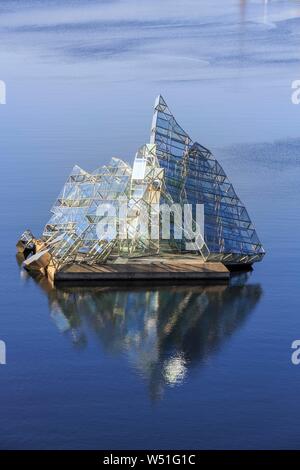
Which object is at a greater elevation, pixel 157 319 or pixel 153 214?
pixel 153 214

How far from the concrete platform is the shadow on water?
1008 millimetres

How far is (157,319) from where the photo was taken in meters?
97.6

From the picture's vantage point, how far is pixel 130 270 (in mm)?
105688

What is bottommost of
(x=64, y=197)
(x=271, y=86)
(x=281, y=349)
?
(x=281, y=349)

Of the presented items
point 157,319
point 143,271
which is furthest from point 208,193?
point 157,319

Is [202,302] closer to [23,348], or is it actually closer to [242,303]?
[242,303]

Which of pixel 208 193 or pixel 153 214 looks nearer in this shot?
pixel 153 214

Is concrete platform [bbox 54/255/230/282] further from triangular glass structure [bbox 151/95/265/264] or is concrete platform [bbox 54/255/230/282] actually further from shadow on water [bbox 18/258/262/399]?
triangular glass structure [bbox 151/95/265/264]

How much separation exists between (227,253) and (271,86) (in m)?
75.5

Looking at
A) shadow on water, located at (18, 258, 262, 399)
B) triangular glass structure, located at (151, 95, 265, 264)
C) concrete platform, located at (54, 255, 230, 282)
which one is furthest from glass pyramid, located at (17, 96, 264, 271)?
shadow on water, located at (18, 258, 262, 399)

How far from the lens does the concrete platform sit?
105 metres

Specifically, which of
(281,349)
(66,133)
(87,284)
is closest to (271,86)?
(66,133)

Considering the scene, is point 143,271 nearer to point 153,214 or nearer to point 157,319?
point 153,214

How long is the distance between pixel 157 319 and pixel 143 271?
868cm
